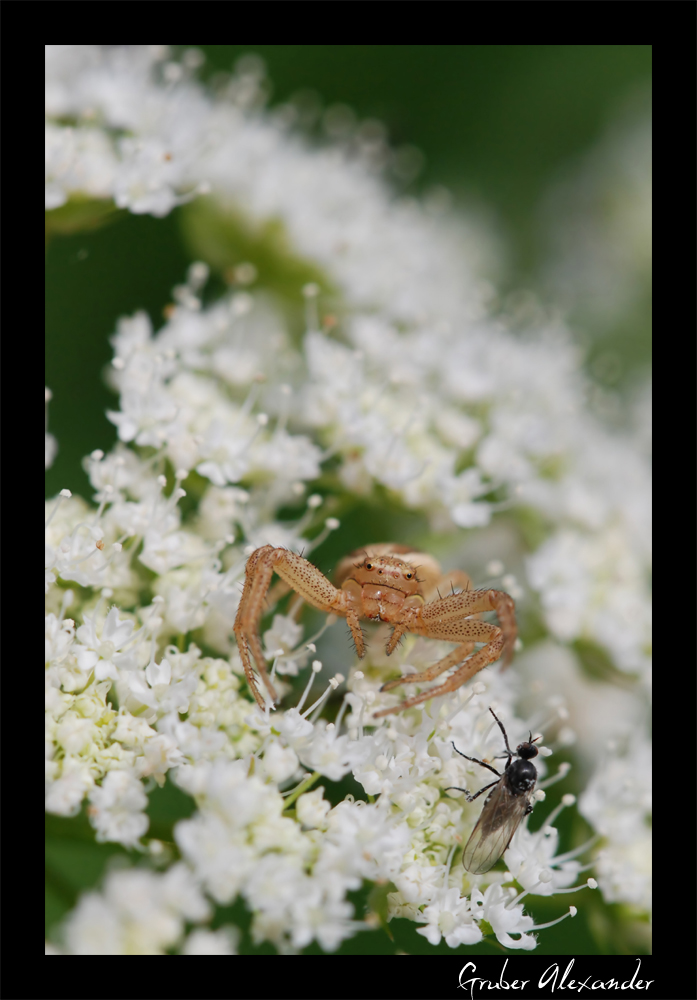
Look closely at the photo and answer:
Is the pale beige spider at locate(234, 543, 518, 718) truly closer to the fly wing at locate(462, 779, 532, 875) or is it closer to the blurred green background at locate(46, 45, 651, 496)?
the fly wing at locate(462, 779, 532, 875)

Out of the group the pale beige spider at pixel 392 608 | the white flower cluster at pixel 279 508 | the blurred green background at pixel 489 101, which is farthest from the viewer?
the blurred green background at pixel 489 101

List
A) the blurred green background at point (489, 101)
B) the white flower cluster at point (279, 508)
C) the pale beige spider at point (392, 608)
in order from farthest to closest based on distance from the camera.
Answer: the blurred green background at point (489, 101)
the pale beige spider at point (392, 608)
the white flower cluster at point (279, 508)

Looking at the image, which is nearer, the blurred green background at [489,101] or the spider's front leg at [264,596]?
the spider's front leg at [264,596]

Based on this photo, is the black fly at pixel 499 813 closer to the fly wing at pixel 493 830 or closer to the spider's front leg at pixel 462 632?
the fly wing at pixel 493 830

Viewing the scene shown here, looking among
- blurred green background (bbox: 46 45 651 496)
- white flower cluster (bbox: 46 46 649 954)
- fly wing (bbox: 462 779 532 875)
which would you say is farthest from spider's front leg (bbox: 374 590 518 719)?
blurred green background (bbox: 46 45 651 496)

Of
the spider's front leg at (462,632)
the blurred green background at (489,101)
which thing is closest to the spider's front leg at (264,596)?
the spider's front leg at (462,632)

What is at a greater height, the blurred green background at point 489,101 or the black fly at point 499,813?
the blurred green background at point 489,101

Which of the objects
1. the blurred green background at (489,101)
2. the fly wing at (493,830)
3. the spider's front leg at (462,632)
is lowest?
the fly wing at (493,830)
